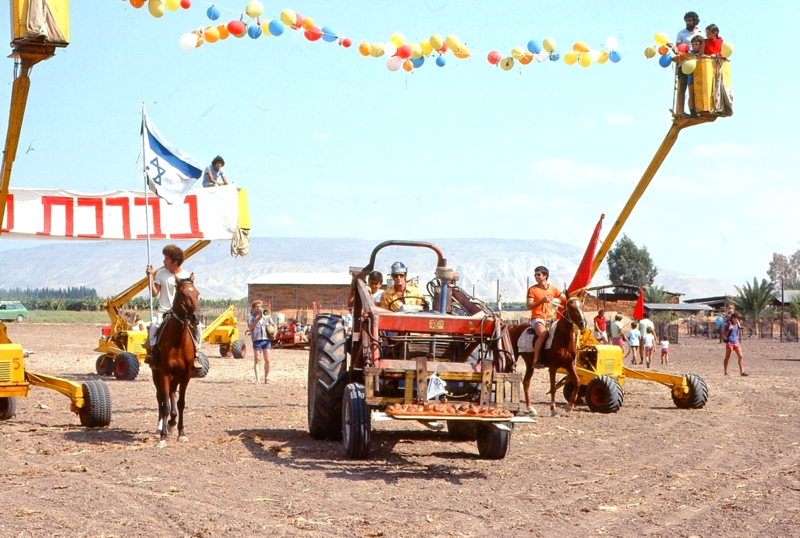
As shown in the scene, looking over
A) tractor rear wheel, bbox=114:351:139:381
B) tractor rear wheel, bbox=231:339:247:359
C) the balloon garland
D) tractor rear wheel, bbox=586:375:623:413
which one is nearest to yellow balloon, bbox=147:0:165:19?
the balloon garland

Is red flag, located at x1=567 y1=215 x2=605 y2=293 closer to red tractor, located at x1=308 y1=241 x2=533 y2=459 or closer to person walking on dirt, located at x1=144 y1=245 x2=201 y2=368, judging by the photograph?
red tractor, located at x1=308 y1=241 x2=533 y2=459

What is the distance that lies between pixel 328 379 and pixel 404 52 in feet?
16.0

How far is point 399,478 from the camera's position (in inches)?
350

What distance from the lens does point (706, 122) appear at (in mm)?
15430

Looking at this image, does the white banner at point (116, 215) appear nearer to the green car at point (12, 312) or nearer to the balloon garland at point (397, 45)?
the balloon garland at point (397, 45)

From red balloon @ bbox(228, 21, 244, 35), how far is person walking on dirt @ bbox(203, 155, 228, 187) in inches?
236

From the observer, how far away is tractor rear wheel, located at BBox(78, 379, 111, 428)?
39.8 feet

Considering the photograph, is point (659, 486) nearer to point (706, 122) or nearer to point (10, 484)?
point (10, 484)

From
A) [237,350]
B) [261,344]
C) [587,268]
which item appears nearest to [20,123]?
[587,268]

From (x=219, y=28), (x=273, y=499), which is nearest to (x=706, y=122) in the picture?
(x=219, y=28)

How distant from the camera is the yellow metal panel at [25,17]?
9.52m

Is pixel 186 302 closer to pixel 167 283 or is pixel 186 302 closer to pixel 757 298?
pixel 167 283

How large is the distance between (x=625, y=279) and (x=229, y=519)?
112096 mm

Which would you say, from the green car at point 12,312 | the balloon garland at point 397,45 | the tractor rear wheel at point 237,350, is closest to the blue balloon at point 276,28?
the balloon garland at point 397,45
